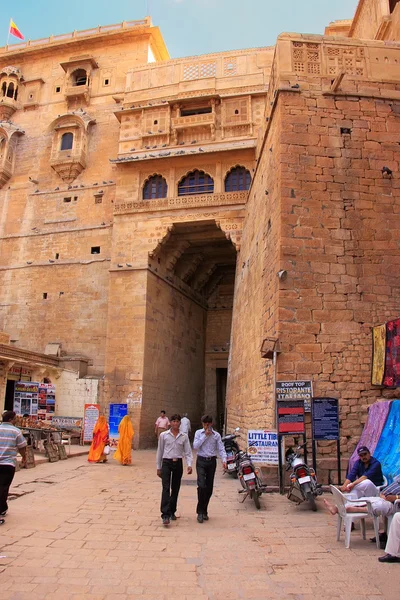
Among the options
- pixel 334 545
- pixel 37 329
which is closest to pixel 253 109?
pixel 37 329

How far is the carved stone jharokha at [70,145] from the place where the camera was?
19781 millimetres

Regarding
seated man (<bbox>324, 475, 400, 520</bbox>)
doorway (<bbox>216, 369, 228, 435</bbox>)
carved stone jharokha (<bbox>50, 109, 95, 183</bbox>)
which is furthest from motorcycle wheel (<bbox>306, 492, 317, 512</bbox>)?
carved stone jharokha (<bbox>50, 109, 95, 183</bbox>)

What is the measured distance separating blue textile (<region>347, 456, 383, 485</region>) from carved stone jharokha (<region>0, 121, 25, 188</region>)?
20545mm

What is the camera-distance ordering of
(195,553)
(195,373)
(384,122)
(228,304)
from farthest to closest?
(228,304)
(195,373)
(384,122)
(195,553)

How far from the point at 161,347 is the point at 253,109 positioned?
9298 millimetres

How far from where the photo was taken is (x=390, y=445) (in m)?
5.79

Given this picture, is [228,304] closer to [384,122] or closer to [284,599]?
[384,122]

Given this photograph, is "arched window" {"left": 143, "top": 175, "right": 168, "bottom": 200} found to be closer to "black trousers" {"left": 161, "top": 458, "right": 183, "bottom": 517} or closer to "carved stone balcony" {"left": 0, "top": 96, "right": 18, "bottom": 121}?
"carved stone balcony" {"left": 0, "top": 96, "right": 18, "bottom": 121}

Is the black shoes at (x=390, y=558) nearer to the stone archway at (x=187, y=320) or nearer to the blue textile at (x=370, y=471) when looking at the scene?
the blue textile at (x=370, y=471)

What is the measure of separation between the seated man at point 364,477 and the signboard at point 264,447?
1797 millimetres

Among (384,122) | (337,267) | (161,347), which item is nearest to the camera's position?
(337,267)

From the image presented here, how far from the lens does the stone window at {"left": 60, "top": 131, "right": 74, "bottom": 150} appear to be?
20234mm

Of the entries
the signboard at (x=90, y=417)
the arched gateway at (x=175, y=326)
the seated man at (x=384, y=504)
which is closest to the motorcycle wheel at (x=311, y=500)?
the seated man at (x=384, y=504)

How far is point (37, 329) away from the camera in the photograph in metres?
18.4
